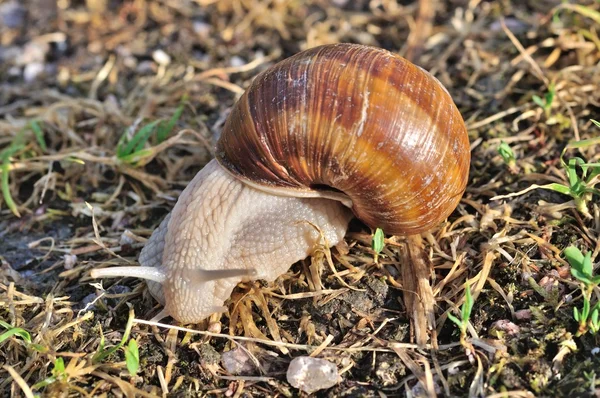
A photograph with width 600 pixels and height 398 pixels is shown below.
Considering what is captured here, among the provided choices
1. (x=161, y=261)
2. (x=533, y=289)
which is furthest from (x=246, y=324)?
(x=533, y=289)

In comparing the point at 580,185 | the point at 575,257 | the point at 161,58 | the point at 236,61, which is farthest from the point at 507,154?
the point at 161,58

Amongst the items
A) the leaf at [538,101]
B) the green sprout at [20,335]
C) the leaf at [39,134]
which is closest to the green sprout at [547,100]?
the leaf at [538,101]

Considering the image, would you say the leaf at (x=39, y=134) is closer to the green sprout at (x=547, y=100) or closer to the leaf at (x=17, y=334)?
the leaf at (x=17, y=334)

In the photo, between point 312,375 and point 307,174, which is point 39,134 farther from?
point 312,375

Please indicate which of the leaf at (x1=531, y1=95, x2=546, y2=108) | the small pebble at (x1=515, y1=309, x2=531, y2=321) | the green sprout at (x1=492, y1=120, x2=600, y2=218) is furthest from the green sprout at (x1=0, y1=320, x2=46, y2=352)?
the leaf at (x1=531, y1=95, x2=546, y2=108)

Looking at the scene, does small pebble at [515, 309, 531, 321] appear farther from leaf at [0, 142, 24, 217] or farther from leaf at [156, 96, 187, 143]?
leaf at [0, 142, 24, 217]

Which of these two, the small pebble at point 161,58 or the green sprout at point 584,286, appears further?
the small pebble at point 161,58

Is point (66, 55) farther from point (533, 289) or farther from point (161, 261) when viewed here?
point (533, 289)
